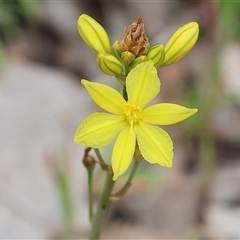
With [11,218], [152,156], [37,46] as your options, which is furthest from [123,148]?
[37,46]

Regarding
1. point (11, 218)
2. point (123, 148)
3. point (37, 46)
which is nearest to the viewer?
point (123, 148)

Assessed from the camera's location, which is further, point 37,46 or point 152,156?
point 37,46

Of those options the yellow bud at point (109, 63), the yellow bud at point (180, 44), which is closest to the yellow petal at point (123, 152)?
the yellow bud at point (109, 63)

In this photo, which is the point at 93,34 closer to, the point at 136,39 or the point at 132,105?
the point at 136,39

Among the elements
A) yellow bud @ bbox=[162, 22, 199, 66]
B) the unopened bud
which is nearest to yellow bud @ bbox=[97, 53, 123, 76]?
yellow bud @ bbox=[162, 22, 199, 66]

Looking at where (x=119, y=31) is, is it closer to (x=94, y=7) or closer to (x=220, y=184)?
(x=94, y=7)

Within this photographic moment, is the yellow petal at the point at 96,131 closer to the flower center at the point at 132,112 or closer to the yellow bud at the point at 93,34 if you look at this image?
the flower center at the point at 132,112

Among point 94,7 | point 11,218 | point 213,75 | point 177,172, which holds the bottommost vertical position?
point 11,218
